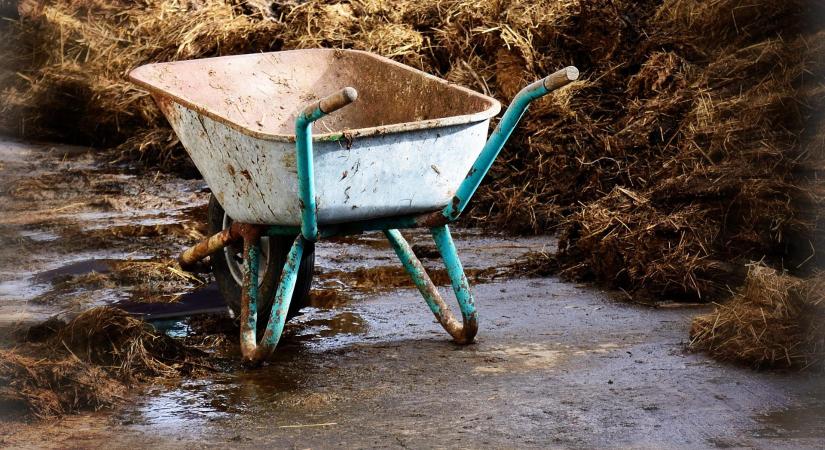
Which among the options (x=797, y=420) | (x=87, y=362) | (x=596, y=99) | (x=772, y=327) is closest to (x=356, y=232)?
(x=87, y=362)

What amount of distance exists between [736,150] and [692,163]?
276 mm

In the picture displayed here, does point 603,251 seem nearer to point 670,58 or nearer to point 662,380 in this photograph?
point 662,380

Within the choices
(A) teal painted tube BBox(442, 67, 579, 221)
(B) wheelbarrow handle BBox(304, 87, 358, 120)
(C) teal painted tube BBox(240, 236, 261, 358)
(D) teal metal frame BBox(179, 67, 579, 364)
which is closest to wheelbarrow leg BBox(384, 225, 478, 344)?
(D) teal metal frame BBox(179, 67, 579, 364)

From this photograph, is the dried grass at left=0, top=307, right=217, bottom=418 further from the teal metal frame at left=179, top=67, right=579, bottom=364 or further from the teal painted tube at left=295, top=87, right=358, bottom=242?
the teal painted tube at left=295, top=87, right=358, bottom=242

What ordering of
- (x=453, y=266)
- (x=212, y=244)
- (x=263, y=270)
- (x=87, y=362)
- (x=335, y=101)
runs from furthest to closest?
(x=263, y=270) < (x=212, y=244) < (x=453, y=266) < (x=87, y=362) < (x=335, y=101)

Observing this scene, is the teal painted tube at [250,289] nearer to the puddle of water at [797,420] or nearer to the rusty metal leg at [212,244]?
the rusty metal leg at [212,244]

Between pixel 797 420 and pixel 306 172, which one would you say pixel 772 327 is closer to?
pixel 797 420

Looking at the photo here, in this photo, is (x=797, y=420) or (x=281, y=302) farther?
(x=281, y=302)

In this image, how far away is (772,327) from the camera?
12.5 ft

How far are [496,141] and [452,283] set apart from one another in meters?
0.58

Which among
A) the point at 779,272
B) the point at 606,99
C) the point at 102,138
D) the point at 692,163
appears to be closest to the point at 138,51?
the point at 102,138

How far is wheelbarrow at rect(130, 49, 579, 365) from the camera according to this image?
3604 mm

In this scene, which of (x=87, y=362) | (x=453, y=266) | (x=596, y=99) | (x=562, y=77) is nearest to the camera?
(x=562, y=77)

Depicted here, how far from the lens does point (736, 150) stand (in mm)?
5164
